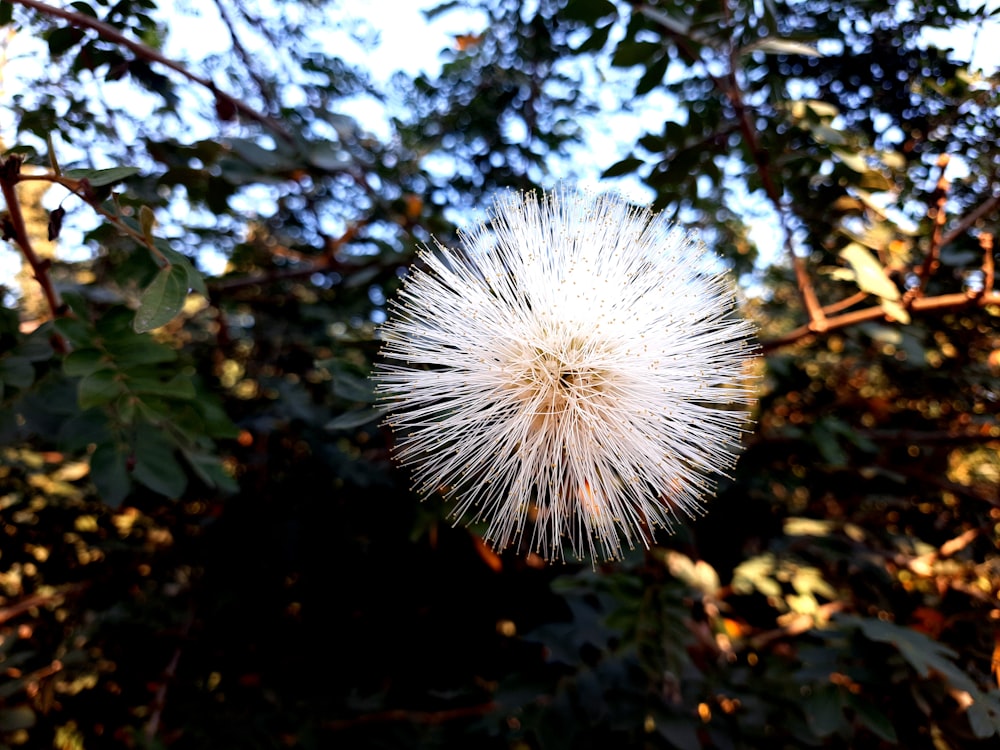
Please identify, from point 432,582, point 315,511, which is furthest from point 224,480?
point 432,582

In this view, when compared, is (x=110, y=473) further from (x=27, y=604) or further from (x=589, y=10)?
(x=589, y=10)

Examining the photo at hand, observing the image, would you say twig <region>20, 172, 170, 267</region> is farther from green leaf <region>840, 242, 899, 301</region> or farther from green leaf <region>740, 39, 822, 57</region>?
green leaf <region>840, 242, 899, 301</region>

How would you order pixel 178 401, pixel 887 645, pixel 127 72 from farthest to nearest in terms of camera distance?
pixel 127 72 → pixel 887 645 → pixel 178 401

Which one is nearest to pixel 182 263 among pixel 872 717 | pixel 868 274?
pixel 868 274

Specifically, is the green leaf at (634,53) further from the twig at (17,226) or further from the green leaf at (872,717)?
the green leaf at (872,717)

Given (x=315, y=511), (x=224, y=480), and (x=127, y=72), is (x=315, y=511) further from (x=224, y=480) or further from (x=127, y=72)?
(x=127, y=72)

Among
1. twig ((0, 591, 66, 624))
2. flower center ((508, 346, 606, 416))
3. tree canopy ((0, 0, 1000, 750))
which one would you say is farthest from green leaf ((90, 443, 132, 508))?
twig ((0, 591, 66, 624))
